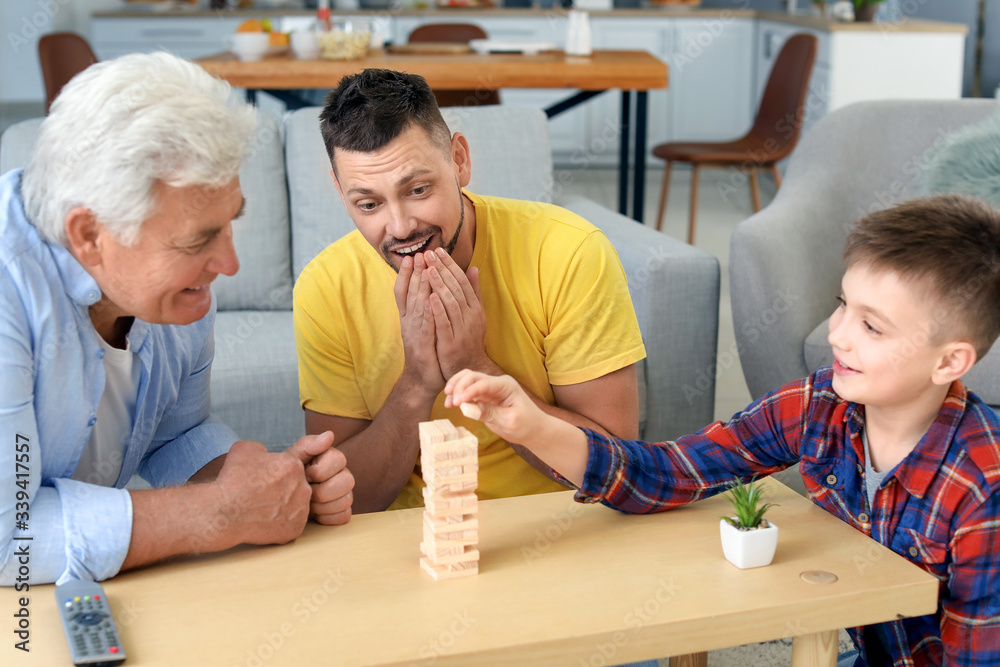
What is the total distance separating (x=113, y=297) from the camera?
39.6 inches

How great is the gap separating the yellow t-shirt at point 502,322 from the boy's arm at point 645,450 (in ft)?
0.83

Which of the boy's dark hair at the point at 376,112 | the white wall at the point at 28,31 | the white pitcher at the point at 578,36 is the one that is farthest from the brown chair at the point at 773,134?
the white wall at the point at 28,31

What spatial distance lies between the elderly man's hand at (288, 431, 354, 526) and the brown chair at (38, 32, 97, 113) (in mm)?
3710

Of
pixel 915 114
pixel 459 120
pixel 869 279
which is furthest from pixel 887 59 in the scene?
pixel 869 279

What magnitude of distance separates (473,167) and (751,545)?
152 cm

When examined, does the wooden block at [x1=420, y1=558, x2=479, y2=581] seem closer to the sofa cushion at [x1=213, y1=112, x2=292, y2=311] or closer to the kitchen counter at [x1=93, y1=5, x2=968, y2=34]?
the sofa cushion at [x1=213, y1=112, x2=292, y2=311]

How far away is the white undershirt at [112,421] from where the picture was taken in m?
1.11

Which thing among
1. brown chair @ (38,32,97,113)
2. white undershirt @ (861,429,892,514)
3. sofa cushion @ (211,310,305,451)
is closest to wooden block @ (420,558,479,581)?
white undershirt @ (861,429,892,514)

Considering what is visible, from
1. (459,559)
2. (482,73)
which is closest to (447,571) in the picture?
(459,559)

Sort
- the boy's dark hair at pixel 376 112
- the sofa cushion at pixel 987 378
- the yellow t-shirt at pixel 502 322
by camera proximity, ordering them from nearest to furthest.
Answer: the boy's dark hair at pixel 376 112 → the yellow t-shirt at pixel 502 322 → the sofa cushion at pixel 987 378

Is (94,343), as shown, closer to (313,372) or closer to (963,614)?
(313,372)

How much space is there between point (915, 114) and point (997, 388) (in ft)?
2.72

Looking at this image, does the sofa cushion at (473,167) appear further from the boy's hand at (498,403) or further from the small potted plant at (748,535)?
the small potted plant at (748,535)

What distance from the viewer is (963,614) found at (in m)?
1.01
